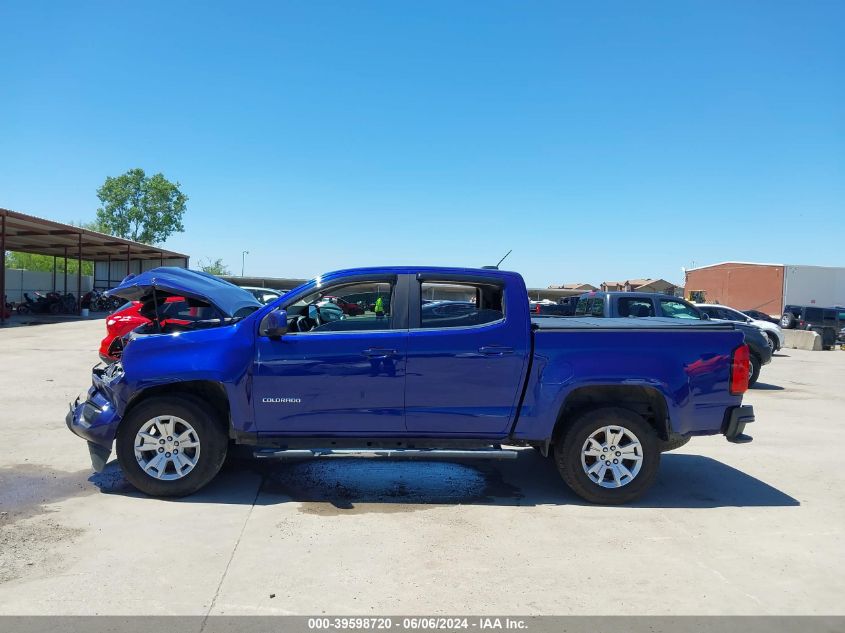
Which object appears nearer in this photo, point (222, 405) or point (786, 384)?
point (222, 405)

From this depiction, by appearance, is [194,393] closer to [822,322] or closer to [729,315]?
[729,315]

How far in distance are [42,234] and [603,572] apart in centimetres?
3272

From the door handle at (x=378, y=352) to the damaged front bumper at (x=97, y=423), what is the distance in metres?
2.21

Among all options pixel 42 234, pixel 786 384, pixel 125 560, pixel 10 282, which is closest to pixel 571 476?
pixel 125 560

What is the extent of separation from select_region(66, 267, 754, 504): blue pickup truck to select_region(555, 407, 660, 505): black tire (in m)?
0.01

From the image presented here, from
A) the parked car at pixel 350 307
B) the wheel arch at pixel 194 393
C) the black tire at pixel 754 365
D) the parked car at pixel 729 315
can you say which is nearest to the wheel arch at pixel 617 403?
the parked car at pixel 350 307

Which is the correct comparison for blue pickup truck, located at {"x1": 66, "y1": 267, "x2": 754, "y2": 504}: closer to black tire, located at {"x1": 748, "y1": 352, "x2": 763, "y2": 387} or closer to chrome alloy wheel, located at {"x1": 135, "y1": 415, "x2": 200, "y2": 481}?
chrome alloy wheel, located at {"x1": 135, "y1": 415, "x2": 200, "y2": 481}

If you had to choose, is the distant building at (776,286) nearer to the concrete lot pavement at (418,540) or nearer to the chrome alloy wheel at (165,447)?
the concrete lot pavement at (418,540)

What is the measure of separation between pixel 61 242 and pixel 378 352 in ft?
109

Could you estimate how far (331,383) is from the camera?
4.84 m

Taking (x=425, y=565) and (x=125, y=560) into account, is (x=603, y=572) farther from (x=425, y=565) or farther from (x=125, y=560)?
(x=125, y=560)

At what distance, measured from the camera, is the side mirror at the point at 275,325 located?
481cm
